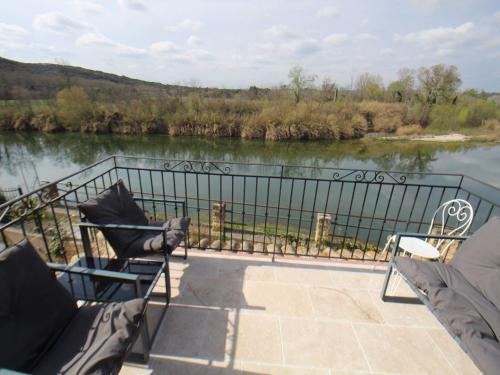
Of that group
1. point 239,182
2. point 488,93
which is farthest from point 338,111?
point 488,93

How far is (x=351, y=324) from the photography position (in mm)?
1753

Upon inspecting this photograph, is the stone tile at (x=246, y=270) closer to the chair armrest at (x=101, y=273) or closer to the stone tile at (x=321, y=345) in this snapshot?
the stone tile at (x=321, y=345)

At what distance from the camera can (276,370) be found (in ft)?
4.65

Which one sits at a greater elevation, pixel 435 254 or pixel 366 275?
pixel 435 254

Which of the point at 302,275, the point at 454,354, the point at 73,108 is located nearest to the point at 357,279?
the point at 302,275

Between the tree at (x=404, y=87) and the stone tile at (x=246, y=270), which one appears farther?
the tree at (x=404, y=87)

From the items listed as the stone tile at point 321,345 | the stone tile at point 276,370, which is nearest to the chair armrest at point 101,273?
the stone tile at point 276,370

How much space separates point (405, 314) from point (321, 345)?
785 mm

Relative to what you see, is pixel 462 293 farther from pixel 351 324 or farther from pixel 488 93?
pixel 488 93

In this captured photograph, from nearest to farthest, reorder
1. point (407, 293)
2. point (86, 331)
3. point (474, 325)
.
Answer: point (86, 331) → point (474, 325) → point (407, 293)

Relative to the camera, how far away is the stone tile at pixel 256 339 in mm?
1492

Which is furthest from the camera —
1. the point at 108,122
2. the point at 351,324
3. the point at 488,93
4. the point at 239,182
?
the point at 488,93

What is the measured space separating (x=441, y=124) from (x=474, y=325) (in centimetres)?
2793

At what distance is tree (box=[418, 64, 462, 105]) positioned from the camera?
23.4 m
